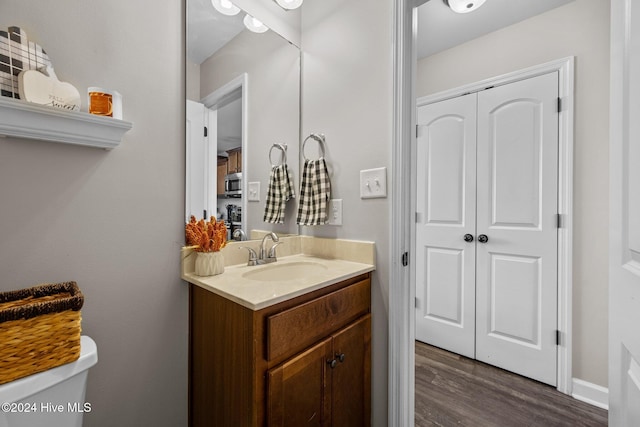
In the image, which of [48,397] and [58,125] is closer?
[48,397]

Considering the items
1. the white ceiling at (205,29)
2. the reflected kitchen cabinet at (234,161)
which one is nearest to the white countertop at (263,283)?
the reflected kitchen cabinet at (234,161)

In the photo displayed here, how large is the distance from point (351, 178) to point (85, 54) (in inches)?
43.2

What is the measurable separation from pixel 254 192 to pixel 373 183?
2.11 feet

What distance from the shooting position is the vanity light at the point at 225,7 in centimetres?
124

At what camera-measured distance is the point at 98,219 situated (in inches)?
35.7

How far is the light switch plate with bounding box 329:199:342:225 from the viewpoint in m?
1.44

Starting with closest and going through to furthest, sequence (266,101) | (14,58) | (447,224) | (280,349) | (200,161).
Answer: (14,58)
(280,349)
(200,161)
(266,101)
(447,224)

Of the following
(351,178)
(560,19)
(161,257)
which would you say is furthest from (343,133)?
(560,19)

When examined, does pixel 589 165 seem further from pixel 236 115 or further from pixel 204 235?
pixel 204 235

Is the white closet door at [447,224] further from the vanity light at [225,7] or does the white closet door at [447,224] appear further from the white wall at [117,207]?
the white wall at [117,207]

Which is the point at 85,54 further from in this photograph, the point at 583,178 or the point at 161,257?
the point at 583,178

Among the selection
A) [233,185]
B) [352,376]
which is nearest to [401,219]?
[352,376]

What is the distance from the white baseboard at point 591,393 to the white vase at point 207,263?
2.22 meters

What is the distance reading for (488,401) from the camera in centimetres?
164
